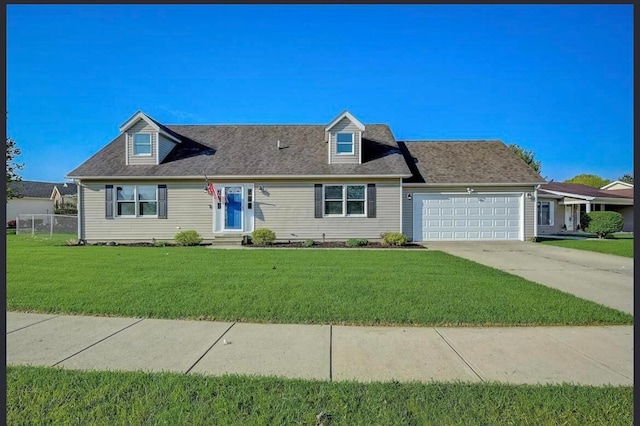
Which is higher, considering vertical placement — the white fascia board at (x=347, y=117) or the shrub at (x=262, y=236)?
the white fascia board at (x=347, y=117)

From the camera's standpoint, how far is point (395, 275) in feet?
25.0

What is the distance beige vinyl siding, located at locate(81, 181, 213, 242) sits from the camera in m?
15.4

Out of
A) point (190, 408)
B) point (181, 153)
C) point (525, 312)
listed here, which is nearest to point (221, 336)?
point (190, 408)

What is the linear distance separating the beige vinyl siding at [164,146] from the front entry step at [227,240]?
15.2 ft

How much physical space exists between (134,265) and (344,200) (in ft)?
28.6

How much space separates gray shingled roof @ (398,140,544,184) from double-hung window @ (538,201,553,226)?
6625 mm

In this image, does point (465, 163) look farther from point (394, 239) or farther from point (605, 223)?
point (605, 223)

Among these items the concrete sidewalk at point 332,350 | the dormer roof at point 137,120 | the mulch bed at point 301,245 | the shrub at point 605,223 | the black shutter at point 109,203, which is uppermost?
the dormer roof at point 137,120

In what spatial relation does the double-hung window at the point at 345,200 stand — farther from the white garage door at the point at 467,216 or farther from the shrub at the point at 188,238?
the shrub at the point at 188,238

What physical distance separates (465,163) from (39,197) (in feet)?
160

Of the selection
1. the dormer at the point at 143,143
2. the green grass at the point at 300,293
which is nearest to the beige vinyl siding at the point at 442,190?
the green grass at the point at 300,293

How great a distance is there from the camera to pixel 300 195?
15242 millimetres

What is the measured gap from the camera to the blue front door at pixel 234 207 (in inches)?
605

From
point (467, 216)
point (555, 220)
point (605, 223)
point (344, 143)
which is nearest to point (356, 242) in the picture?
point (344, 143)
